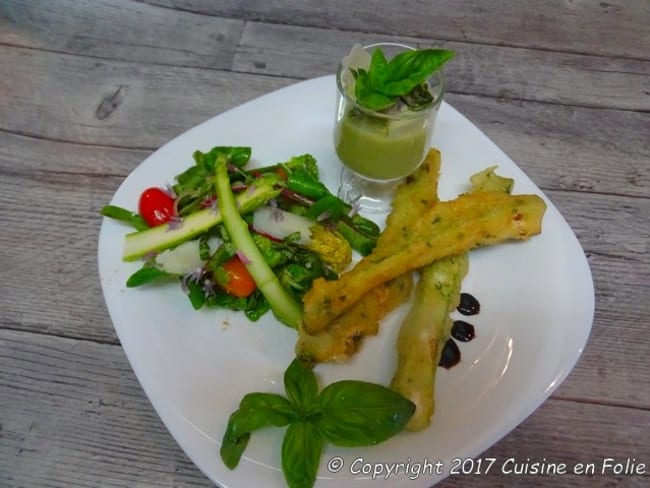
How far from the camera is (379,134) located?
1.70m

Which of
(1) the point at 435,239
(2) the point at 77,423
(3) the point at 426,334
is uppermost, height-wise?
(1) the point at 435,239

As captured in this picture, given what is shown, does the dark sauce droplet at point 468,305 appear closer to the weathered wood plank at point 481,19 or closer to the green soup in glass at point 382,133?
the green soup in glass at point 382,133

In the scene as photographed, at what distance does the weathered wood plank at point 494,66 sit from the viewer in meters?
2.45

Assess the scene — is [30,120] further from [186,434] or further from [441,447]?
[441,447]

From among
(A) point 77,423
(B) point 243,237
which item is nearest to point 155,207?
(B) point 243,237

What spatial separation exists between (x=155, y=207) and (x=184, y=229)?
0.42ft

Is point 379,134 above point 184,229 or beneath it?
above

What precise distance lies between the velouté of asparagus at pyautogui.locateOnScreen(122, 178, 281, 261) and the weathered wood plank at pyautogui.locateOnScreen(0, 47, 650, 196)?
2.04ft

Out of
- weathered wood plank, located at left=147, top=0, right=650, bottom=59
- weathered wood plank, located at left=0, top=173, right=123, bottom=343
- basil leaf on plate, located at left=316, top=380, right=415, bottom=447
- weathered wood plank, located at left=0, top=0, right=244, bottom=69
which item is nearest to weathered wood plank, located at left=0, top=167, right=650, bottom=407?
weathered wood plank, located at left=0, top=173, right=123, bottom=343

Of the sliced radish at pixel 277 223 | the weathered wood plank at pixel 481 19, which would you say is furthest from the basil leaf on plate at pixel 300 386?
the weathered wood plank at pixel 481 19

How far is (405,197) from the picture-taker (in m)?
1.82

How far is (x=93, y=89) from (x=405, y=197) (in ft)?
4.42

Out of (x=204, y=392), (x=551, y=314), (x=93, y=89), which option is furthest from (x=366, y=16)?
(x=204, y=392)

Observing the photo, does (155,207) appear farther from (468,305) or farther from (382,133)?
(468,305)
